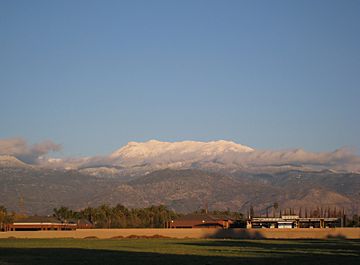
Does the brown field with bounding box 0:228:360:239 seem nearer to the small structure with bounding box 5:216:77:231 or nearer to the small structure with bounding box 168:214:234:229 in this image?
the small structure with bounding box 5:216:77:231

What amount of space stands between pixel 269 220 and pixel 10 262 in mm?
125947

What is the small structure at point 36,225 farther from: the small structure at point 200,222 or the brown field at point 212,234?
the brown field at point 212,234

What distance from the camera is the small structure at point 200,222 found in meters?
176

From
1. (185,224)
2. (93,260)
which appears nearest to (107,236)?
(185,224)

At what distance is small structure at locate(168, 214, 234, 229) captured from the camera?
175500mm

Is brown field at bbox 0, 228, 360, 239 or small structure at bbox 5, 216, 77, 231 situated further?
small structure at bbox 5, 216, 77, 231

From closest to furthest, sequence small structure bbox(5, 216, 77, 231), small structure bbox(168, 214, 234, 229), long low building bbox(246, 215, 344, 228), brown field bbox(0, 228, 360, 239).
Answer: brown field bbox(0, 228, 360, 239)
long low building bbox(246, 215, 344, 228)
small structure bbox(5, 216, 77, 231)
small structure bbox(168, 214, 234, 229)

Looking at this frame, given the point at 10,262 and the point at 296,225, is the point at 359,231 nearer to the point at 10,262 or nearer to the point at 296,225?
the point at 296,225

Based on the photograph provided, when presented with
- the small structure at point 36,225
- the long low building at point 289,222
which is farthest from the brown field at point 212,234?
the small structure at point 36,225

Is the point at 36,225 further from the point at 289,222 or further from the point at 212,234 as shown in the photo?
the point at 212,234

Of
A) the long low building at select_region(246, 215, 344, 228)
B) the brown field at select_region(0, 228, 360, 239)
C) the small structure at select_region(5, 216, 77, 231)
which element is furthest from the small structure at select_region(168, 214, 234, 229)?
the brown field at select_region(0, 228, 360, 239)

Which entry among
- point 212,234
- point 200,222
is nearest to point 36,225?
point 200,222

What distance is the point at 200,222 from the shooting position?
180875 mm

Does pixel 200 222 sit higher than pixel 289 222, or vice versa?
pixel 289 222
